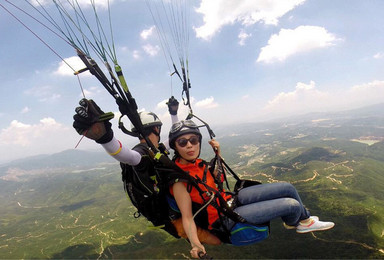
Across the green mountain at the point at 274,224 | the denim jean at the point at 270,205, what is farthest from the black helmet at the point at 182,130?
the green mountain at the point at 274,224

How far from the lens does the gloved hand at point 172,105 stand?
278 inches

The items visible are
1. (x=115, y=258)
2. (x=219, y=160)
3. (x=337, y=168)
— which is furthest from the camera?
(x=337, y=168)

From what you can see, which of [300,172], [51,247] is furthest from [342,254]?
[51,247]

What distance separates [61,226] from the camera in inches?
5782

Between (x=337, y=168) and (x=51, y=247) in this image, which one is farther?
(x=337, y=168)

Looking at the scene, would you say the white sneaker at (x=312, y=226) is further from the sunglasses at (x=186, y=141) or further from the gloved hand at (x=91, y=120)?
the gloved hand at (x=91, y=120)

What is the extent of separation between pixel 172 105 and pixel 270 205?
4311 millimetres

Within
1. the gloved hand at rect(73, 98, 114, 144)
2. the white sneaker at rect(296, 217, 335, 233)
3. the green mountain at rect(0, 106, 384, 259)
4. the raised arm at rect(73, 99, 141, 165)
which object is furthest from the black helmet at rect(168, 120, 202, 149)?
the green mountain at rect(0, 106, 384, 259)

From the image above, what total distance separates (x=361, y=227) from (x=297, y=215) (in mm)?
110993

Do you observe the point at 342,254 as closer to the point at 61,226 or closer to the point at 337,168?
the point at 337,168

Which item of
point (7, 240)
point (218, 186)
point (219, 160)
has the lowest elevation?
point (7, 240)

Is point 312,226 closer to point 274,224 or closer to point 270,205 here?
point 270,205

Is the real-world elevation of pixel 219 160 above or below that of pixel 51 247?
above

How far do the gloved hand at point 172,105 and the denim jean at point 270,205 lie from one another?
3.54 m
